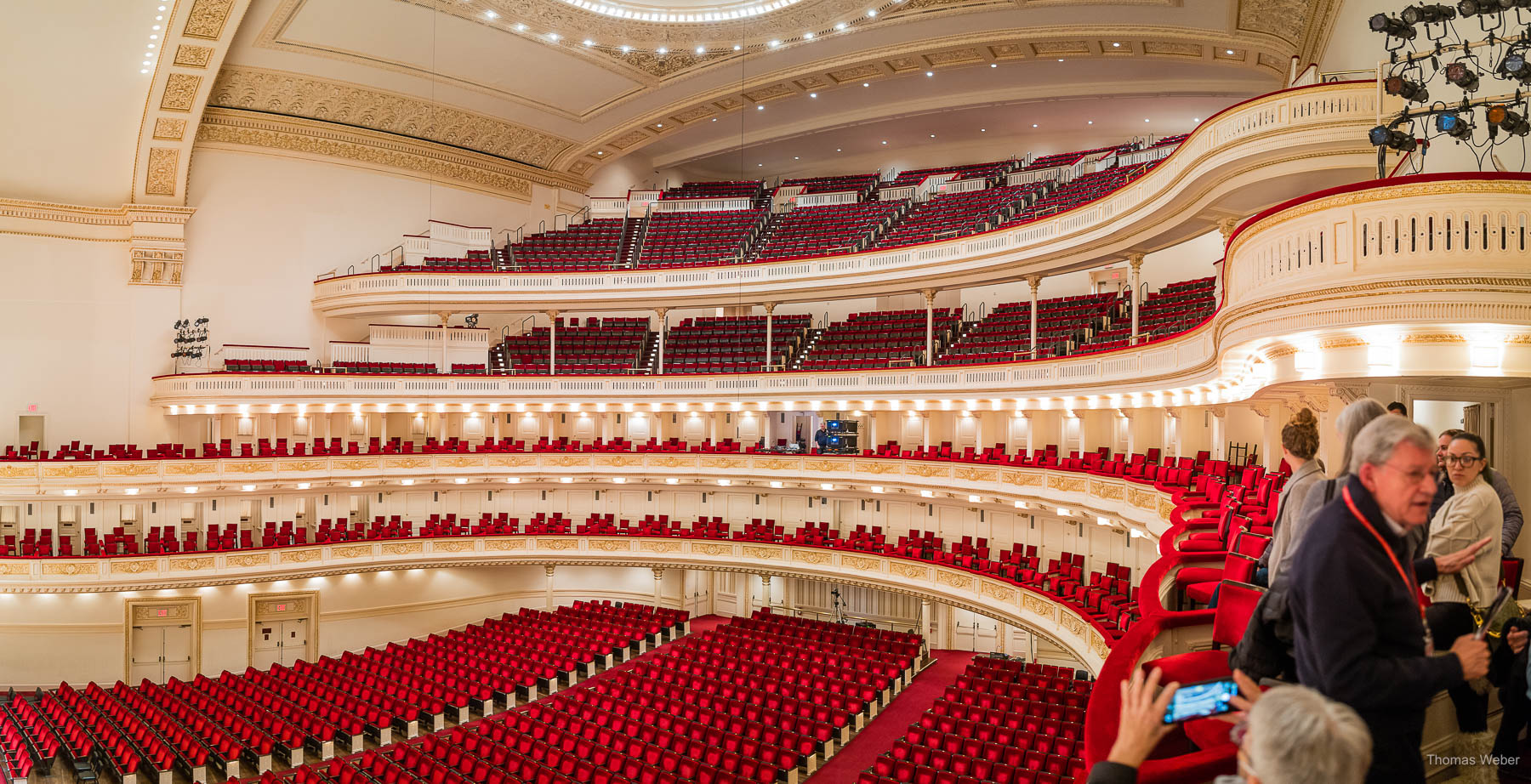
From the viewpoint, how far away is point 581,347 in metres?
29.1

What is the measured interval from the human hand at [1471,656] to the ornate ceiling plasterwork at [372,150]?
29.8m

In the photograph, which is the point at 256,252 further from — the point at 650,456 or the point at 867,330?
the point at 867,330

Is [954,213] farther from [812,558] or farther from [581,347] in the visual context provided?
[581,347]

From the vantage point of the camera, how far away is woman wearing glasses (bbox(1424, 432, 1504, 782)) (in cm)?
372

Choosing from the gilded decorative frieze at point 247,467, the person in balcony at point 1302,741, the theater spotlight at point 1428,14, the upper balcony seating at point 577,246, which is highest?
the upper balcony seating at point 577,246

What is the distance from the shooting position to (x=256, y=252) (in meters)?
26.3

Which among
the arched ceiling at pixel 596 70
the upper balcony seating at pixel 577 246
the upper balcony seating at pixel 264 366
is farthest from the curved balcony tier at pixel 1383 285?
the upper balcony seating at pixel 264 366

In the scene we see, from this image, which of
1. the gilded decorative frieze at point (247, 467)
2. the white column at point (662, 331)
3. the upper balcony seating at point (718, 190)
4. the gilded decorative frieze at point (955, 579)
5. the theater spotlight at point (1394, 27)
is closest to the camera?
the theater spotlight at point (1394, 27)

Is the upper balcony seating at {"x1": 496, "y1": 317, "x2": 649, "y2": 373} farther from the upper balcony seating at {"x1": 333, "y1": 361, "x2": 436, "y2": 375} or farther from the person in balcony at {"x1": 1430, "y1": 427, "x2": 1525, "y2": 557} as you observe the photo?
the person in balcony at {"x1": 1430, "y1": 427, "x2": 1525, "y2": 557}

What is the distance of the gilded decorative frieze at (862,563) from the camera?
20.6 m

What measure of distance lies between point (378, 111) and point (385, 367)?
8.19 m

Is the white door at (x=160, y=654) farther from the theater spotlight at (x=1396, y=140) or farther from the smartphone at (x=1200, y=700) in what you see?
the theater spotlight at (x=1396, y=140)

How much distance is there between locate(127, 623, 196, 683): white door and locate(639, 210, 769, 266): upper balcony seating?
15.6 meters

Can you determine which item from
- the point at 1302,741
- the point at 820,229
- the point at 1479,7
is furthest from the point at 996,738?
the point at 820,229
